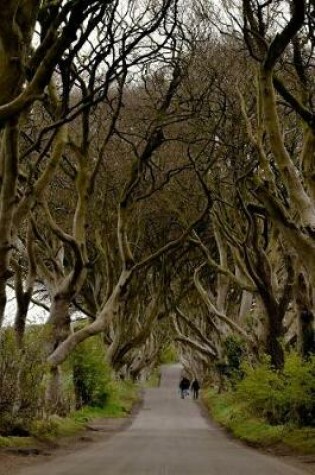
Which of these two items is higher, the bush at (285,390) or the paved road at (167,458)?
the bush at (285,390)

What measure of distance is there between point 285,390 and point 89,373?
11691mm

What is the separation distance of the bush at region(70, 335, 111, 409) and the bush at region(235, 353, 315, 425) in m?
7.67

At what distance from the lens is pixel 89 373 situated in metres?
27.3

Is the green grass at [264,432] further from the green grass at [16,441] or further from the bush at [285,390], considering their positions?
the green grass at [16,441]

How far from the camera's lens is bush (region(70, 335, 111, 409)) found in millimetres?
26609

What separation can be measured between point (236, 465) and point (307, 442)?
3.70 m

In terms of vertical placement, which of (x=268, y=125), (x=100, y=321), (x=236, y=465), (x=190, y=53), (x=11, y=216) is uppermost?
(x=190, y=53)

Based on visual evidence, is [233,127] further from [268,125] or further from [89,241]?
[89,241]

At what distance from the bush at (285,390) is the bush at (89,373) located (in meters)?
7.67

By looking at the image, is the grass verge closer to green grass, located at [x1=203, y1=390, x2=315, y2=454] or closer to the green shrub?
the green shrub

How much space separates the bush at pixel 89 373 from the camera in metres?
26.6

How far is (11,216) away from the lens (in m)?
13.3

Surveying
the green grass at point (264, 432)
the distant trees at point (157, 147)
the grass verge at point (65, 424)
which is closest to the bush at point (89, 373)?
the grass verge at point (65, 424)

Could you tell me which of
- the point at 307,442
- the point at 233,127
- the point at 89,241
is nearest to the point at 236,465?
the point at 307,442
